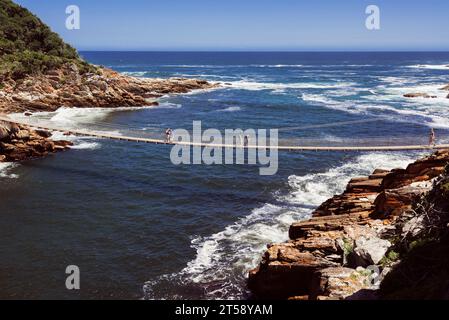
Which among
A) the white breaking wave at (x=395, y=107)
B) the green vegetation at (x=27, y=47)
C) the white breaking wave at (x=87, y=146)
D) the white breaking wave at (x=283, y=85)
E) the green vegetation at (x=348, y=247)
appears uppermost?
the green vegetation at (x=27, y=47)

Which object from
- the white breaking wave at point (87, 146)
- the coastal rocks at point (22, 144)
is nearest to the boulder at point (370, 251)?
the coastal rocks at point (22, 144)

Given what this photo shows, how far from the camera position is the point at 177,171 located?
2406 centimetres

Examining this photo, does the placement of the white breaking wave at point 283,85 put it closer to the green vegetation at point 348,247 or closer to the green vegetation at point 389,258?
the green vegetation at point 348,247

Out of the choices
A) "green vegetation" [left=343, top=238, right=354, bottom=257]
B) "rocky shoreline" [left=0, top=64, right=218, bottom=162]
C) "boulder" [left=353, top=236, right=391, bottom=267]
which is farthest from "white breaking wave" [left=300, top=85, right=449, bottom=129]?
"boulder" [left=353, top=236, right=391, bottom=267]

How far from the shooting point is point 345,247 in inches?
437

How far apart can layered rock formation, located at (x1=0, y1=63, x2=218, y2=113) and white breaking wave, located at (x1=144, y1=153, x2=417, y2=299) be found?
2365 centimetres

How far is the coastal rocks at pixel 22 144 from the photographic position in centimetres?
2578

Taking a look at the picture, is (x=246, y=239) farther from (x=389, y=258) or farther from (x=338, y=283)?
(x=389, y=258)

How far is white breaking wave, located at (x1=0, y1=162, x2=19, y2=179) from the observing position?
23.0m

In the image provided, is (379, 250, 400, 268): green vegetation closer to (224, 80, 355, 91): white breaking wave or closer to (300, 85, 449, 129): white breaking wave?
(300, 85, 449, 129): white breaking wave

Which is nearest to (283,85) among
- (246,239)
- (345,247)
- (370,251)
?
(246,239)

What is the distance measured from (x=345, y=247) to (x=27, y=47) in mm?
41319
